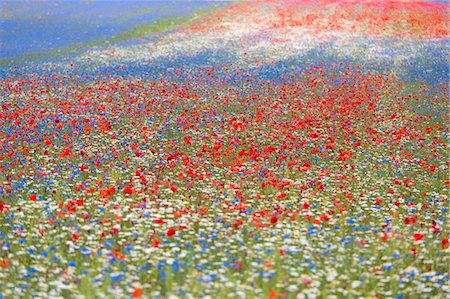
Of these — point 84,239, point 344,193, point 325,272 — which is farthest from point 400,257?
point 84,239

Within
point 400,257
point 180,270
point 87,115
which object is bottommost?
point 400,257

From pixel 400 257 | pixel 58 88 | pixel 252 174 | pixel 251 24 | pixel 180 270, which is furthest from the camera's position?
pixel 251 24

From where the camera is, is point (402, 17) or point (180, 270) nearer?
point (180, 270)

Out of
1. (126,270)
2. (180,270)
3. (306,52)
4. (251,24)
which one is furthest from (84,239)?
(251,24)

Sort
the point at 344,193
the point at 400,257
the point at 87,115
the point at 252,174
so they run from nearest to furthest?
the point at 400,257 → the point at 344,193 → the point at 252,174 → the point at 87,115

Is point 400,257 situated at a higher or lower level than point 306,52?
lower

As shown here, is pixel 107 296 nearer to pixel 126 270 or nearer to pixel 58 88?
pixel 126 270
